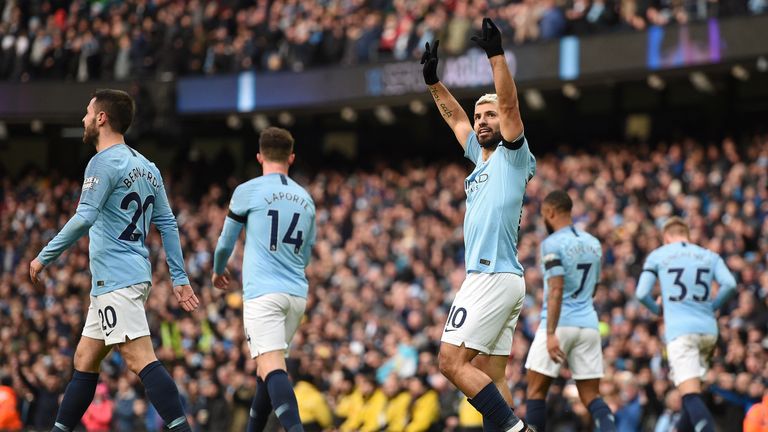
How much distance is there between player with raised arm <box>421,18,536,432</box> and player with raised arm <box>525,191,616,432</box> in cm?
213

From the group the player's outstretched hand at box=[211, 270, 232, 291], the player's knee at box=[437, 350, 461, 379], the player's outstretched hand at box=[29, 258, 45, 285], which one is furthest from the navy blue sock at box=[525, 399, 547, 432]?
the player's outstretched hand at box=[29, 258, 45, 285]

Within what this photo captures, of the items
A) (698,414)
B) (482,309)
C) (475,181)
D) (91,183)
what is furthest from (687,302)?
(91,183)

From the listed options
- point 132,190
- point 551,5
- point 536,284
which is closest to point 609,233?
point 536,284

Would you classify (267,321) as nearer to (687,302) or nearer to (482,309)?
(482,309)

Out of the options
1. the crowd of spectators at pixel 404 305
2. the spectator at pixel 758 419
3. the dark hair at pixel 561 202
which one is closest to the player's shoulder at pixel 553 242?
the dark hair at pixel 561 202

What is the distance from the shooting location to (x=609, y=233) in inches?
719

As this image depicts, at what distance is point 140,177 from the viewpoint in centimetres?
790

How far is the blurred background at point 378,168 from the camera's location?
1675cm

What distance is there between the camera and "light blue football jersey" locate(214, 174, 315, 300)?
8.70 m

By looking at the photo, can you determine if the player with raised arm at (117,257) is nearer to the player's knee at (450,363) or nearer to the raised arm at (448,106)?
the player's knee at (450,363)

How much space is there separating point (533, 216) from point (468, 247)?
41.1 ft

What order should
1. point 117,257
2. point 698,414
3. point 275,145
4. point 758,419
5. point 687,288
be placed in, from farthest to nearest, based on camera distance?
point 758,419
point 687,288
point 698,414
point 275,145
point 117,257

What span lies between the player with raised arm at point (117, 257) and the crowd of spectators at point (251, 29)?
14629 mm

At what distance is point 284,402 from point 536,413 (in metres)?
2.61
